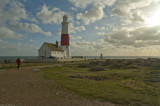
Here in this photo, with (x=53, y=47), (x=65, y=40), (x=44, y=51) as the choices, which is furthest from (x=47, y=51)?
(x=65, y=40)

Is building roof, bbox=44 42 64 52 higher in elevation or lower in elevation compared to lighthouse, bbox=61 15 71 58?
lower

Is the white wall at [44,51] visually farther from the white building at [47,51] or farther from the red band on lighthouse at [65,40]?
the red band on lighthouse at [65,40]

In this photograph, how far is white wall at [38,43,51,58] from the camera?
49.6 metres

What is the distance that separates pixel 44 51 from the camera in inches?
1986

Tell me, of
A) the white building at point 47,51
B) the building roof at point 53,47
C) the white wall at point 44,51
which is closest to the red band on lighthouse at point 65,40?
the building roof at point 53,47

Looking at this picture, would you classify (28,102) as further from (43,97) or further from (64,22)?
(64,22)

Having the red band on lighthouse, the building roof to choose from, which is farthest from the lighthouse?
the building roof

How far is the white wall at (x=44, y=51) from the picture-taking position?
49625 mm

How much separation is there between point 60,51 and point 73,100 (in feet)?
160

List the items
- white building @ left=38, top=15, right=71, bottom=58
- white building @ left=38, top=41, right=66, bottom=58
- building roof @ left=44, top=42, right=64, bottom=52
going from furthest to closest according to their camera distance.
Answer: building roof @ left=44, top=42, right=64, bottom=52 → white building @ left=38, top=15, right=71, bottom=58 → white building @ left=38, top=41, right=66, bottom=58

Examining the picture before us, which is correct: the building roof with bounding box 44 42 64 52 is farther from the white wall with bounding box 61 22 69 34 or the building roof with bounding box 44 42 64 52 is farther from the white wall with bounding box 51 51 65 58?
the white wall with bounding box 61 22 69 34

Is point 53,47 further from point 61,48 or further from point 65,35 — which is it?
point 65,35

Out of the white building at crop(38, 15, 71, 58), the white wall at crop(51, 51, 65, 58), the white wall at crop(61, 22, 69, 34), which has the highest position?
the white wall at crop(61, 22, 69, 34)

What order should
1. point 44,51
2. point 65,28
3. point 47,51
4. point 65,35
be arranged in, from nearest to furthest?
point 47,51
point 44,51
point 65,35
point 65,28
